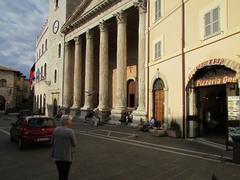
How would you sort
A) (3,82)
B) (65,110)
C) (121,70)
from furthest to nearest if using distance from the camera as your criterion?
(3,82) < (65,110) < (121,70)

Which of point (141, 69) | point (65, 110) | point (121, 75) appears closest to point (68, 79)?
point (65, 110)

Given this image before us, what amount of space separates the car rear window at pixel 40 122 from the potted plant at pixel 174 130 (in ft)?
21.5

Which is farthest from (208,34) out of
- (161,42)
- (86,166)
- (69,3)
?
(69,3)

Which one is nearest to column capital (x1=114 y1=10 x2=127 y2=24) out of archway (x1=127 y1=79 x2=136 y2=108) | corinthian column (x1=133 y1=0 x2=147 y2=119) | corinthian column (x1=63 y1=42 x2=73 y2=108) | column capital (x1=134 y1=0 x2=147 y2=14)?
corinthian column (x1=133 y1=0 x2=147 y2=119)

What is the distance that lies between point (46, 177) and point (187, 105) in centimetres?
864

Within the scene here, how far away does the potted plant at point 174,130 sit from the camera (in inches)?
504

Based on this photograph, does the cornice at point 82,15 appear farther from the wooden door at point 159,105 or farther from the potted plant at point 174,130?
the potted plant at point 174,130

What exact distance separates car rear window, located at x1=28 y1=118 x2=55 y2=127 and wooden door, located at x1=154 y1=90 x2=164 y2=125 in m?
7.55

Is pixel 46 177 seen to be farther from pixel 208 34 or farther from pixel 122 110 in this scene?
pixel 122 110

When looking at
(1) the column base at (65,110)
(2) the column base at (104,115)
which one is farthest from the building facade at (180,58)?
(1) the column base at (65,110)

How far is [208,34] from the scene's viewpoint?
435 inches

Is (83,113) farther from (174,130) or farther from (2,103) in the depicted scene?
(2,103)

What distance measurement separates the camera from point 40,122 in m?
10.8

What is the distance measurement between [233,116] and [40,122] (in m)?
8.55
